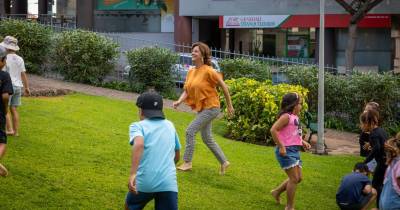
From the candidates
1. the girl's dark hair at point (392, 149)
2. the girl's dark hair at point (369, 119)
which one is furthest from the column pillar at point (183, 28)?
the girl's dark hair at point (392, 149)

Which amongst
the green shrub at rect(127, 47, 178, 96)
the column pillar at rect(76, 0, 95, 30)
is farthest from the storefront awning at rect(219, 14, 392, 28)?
the green shrub at rect(127, 47, 178, 96)

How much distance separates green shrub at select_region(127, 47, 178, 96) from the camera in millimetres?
17719

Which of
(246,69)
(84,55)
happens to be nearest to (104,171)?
(246,69)

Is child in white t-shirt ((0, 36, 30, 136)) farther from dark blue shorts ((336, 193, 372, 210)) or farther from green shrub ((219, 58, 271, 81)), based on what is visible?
green shrub ((219, 58, 271, 81))

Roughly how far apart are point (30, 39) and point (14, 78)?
8.33m

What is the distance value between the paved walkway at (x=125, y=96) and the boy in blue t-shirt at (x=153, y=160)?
7.82m

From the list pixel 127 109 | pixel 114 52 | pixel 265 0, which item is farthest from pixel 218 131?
pixel 265 0

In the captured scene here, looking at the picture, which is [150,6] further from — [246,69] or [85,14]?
[246,69]

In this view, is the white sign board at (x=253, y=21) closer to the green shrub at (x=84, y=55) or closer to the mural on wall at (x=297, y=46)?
the mural on wall at (x=297, y=46)

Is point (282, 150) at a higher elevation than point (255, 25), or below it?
below

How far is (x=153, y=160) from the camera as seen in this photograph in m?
5.39

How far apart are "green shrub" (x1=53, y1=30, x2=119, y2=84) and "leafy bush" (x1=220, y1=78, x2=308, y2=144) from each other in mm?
5898

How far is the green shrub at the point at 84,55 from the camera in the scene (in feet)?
58.5

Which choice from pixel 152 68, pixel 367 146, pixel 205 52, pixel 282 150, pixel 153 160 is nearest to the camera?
pixel 153 160
